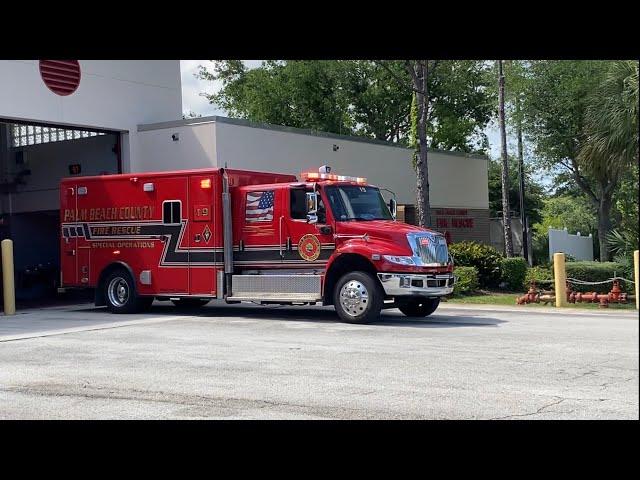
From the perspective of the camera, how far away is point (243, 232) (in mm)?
16156

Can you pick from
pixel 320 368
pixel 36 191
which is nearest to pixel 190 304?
pixel 320 368

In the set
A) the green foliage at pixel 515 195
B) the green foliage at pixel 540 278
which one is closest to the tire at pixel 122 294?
the green foliage at pixel 540 278

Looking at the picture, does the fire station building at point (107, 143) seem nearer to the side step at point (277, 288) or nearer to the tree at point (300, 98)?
the side step at point (277, 288)

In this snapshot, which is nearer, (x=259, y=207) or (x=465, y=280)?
(x=259, y=207)

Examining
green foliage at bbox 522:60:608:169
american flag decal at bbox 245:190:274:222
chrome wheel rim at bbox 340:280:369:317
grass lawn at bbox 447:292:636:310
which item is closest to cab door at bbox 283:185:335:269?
american flag decal at bbox 245:190:274:222

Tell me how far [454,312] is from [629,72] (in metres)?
6.42

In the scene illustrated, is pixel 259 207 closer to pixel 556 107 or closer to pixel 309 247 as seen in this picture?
pixel 309 247

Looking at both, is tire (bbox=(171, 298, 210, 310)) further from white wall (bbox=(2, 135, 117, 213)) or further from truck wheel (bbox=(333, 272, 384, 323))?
white wall (bbox=(2, 135, 117, 213))

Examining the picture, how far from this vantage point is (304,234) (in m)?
15.3

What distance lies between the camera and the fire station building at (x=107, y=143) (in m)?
21.1

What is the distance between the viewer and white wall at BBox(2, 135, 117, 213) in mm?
24500

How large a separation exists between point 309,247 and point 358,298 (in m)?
1.46

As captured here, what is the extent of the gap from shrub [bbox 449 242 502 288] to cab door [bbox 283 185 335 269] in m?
7.74

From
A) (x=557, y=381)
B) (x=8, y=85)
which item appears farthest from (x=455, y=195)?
(x=557, y=381)
